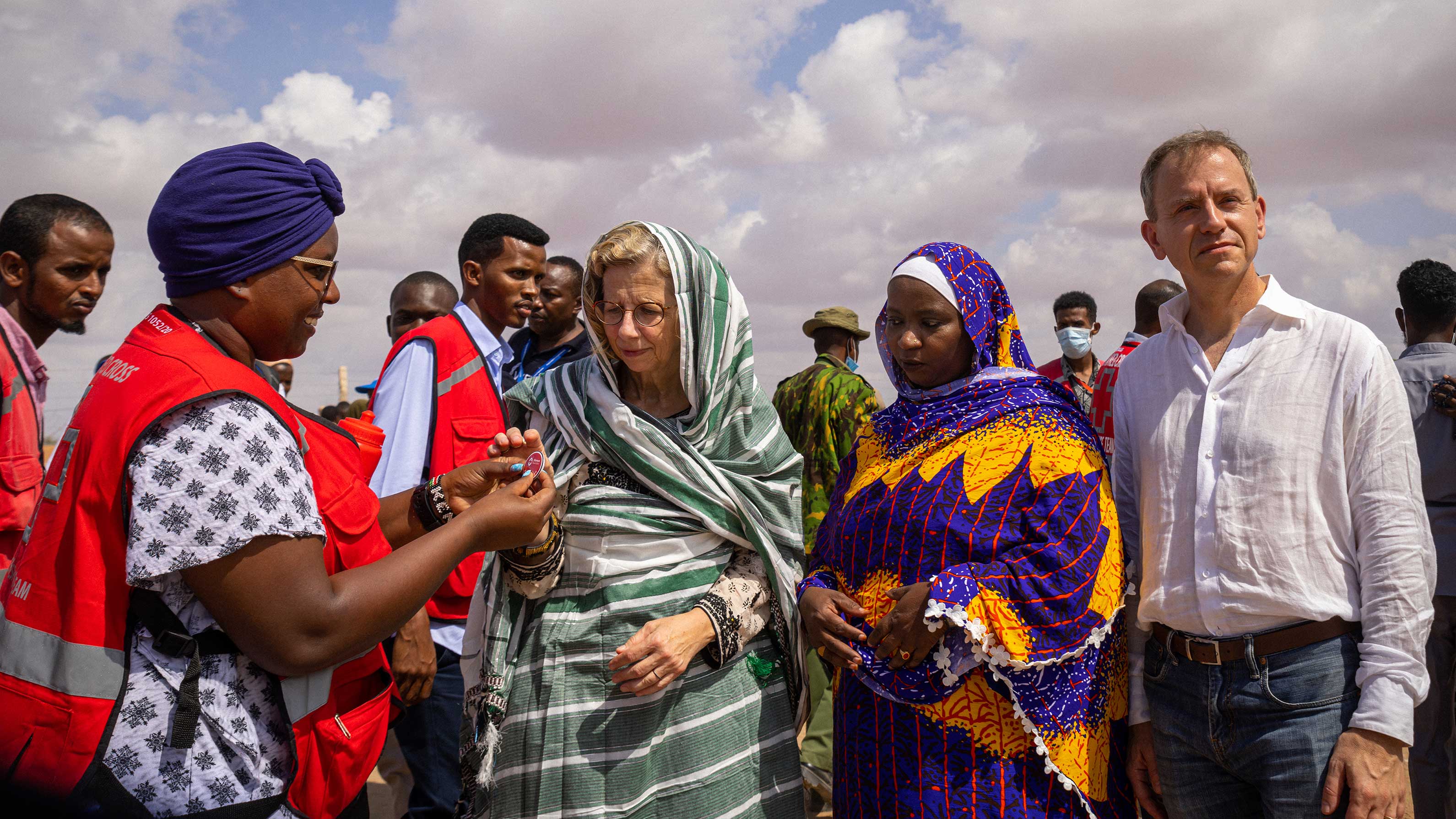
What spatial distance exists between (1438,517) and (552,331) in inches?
185

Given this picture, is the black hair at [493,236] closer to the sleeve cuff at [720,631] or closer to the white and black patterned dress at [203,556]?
the sleeve cuff at [720,631]

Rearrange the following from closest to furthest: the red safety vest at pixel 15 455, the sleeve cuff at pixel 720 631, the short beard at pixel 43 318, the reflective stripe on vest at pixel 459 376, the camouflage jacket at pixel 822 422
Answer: the sleeve cuff at pixel 720 631 < the red safety vest at pixel 15 455 < the reflective stripe on vest at pixel 459 376 < the short beard at pixel 43 318 < the camouflage jacket at pixel 822 422

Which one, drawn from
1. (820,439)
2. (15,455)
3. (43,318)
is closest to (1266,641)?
(820,439)

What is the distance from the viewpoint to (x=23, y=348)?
3.67 m

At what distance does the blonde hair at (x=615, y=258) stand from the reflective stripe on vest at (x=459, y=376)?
1.13 meters

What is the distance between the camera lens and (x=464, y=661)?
9.13 ft

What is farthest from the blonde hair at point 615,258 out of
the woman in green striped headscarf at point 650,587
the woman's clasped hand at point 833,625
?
the woman's clasped hand at point 833,625

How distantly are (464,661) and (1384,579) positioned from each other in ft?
7.85

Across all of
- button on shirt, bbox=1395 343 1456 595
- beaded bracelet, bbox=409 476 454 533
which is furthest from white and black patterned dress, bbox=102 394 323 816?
button on shirt, bbox=1395 343 1456 595

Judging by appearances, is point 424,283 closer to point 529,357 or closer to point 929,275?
point 529,357

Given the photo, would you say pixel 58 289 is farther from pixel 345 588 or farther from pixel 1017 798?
pixel 1017 798

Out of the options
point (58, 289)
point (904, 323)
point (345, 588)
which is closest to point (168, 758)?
point (345, 588)

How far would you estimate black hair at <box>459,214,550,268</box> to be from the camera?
461 centimetres

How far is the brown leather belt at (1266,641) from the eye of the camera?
2066mm
